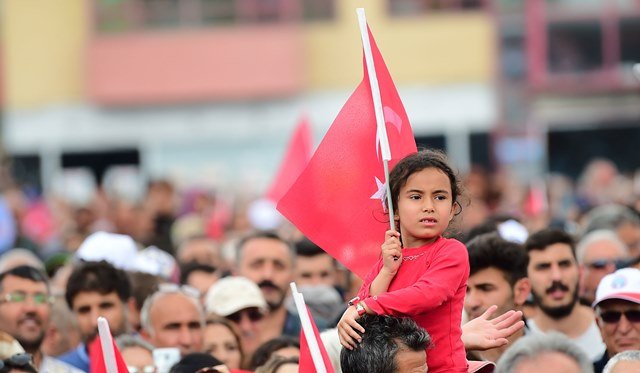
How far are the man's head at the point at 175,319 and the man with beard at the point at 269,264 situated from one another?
1.08 m

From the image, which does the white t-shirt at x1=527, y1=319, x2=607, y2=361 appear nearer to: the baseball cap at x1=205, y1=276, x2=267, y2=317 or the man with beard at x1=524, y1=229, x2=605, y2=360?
the man with beard at x1=524, y1=229, x2=605, y2=360

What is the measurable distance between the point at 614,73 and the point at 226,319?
89.6 ft

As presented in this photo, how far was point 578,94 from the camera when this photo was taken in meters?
35.0

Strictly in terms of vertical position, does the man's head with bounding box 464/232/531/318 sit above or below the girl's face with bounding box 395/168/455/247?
below

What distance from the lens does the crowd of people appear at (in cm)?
603

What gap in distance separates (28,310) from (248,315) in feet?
4.94

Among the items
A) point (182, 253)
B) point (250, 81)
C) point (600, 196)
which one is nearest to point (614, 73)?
point (250, 81)

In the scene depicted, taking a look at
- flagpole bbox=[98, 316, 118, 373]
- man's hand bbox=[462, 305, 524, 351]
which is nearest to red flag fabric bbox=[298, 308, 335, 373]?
man's hand bbox=[462, 305, 524, 351]

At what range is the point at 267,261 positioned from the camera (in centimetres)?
1112

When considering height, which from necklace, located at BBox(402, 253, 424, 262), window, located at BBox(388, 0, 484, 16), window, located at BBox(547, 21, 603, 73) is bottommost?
window, located at BBox(547, 21, 603, 73)

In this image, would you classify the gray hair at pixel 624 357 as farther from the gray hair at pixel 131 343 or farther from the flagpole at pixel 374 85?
the gray hair at pixel 131 343

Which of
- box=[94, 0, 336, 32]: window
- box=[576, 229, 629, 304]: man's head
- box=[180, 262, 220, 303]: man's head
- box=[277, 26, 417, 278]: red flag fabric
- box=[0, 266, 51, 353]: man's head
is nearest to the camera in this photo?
box=[277, 26, 417, 278]: red flag fabric

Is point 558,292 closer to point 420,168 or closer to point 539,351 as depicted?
point 539,351

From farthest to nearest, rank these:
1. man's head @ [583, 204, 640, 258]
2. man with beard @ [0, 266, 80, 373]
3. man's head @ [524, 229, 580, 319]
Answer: man's head @ [583, 204, 640, 258], man's head @ [524, 229, 580, 319], man with beard @ [0, 266, 80, 373]
